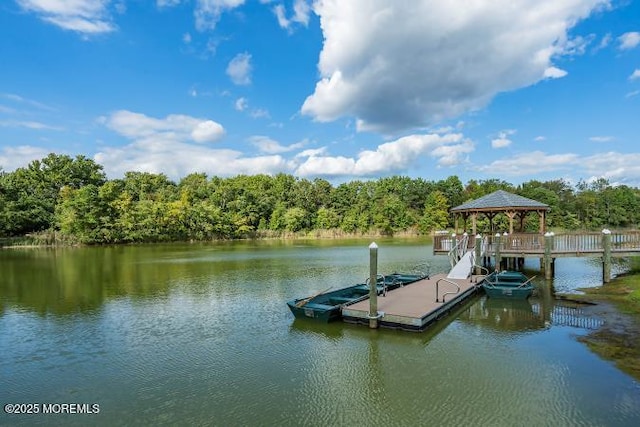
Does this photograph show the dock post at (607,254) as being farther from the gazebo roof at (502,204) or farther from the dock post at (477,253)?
the dock post at (477,253)

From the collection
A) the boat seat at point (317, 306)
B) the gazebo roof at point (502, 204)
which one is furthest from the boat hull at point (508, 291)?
the gazebo roof at point (502, 204)

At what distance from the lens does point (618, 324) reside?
988cm

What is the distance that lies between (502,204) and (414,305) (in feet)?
34.0

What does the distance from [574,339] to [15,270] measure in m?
27.2

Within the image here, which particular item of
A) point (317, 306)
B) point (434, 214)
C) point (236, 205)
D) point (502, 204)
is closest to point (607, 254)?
point (502, 204)

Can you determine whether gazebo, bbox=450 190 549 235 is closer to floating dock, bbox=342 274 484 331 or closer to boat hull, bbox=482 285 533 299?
floating dock, bbox=342 274 484 331

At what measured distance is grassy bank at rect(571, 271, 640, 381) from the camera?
7.79 m

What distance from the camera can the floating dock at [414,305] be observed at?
9898 mm

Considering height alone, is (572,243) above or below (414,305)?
above

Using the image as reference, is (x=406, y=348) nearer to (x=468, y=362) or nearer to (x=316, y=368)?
(x=468, y=362)

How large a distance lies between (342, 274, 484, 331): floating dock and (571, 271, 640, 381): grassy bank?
3389 millimetres

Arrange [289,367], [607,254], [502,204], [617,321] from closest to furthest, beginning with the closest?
[289,367] < [617,321] < [607,254] < [502,204]

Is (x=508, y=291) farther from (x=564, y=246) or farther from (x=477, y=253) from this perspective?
(x=564, y=246)

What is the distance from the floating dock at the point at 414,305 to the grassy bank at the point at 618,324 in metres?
3.39
